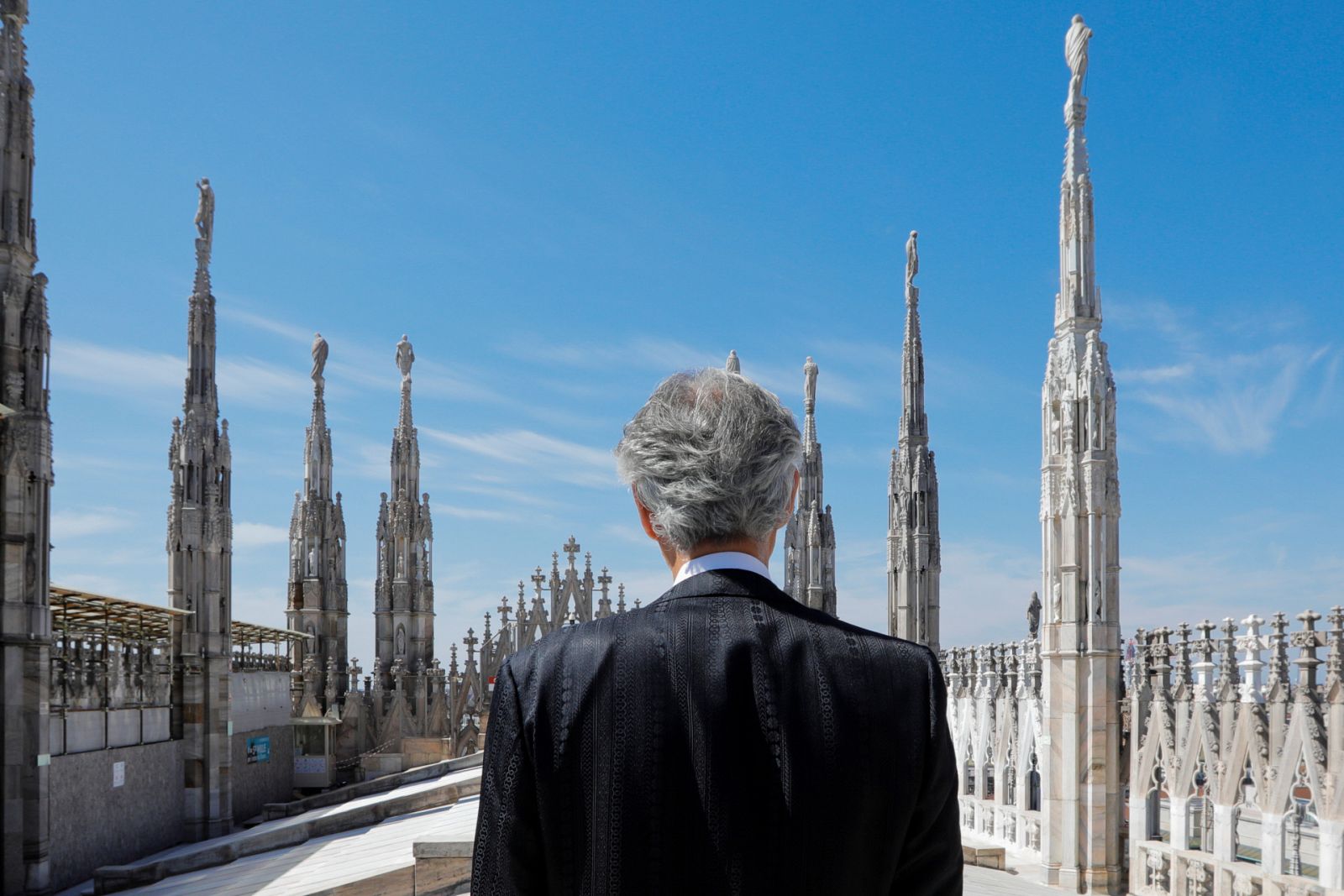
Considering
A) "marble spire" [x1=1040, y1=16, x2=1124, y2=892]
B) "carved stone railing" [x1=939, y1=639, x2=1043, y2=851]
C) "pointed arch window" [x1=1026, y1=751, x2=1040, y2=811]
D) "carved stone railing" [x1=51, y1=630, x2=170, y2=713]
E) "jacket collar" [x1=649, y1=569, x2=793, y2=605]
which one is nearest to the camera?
"jacket collar" [x1=649, y1=569, x2=793, y2=605]

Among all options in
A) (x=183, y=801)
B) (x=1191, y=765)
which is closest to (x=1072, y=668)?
(x=1191, y=765)

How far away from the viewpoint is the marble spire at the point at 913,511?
67.5 feet

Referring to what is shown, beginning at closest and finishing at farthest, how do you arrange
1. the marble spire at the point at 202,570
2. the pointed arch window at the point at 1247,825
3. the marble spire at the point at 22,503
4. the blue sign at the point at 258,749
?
1. the pointed arch window at the point at 1247,825
2. the marble spire at the point at 22,503
3. the marble spire at the point at 202,570
4. the blue sign at the point at 258,749

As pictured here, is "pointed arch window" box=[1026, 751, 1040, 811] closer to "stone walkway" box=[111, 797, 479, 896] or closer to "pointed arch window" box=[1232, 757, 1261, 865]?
"pointed arch window" box=[1232, 757, 1261, 865]

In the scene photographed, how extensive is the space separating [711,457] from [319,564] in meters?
25.0

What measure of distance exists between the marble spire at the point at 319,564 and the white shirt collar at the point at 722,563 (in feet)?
80.5

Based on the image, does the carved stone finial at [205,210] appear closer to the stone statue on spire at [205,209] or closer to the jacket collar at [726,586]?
the stone statue on spire at [205,209]

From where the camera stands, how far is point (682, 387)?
6.19 ft

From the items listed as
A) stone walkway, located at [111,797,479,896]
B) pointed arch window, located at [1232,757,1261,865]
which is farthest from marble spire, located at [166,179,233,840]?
pointed arch window, located at [1232,757,1261,865]

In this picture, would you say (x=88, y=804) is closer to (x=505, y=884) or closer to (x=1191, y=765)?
(x=1191, y=765)

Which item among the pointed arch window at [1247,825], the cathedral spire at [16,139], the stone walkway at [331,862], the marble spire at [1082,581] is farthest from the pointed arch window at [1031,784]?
the cathedral spire at [16,139]

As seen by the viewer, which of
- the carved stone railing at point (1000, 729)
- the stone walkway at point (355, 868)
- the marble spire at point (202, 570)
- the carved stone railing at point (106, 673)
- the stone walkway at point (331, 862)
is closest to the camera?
the stone walkway at point (355, 868)

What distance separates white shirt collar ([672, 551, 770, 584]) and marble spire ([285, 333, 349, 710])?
80.5 ft

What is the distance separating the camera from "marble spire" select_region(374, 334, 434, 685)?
25750mm
